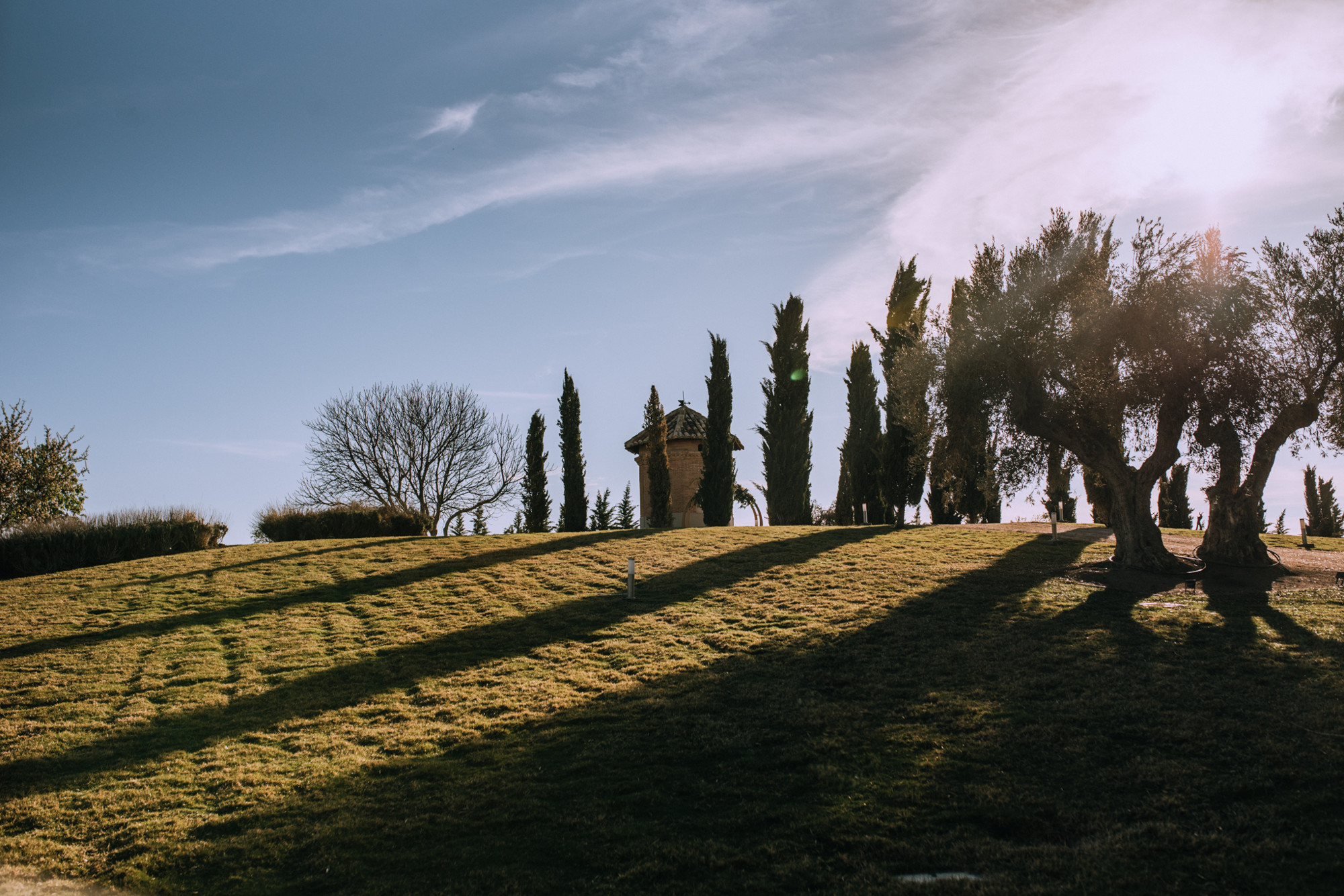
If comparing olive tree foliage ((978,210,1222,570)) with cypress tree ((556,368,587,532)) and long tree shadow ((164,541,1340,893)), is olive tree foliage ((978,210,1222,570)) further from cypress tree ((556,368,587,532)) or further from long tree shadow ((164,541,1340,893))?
cypress tree ((556,368,587,532))

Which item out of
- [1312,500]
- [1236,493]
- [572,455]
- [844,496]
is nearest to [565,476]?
[572,455]

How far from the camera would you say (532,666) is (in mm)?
11898

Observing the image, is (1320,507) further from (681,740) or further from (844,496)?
(681,740)

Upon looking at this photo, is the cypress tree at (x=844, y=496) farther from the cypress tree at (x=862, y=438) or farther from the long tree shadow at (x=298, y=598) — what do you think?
the long tree shadow at (x=298, y=598)

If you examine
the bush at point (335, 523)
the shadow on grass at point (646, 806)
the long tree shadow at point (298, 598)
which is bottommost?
the shadow on grass at point (646, 806)

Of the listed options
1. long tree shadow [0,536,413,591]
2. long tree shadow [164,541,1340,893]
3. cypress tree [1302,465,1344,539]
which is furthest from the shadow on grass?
cypress tree [1302,465,1344,539]

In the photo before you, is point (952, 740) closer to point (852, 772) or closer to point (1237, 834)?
point (852, 772)

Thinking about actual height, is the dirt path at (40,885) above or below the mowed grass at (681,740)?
below

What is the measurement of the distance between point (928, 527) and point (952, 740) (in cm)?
2029

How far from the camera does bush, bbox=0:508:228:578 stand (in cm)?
2045

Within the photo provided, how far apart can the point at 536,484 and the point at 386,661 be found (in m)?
22.1

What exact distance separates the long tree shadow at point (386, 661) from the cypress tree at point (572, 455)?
1184 centimetres

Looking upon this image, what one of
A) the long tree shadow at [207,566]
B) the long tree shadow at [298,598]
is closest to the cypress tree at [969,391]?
the long tree shadow at [298,598]

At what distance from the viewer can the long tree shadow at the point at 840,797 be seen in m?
5.52
